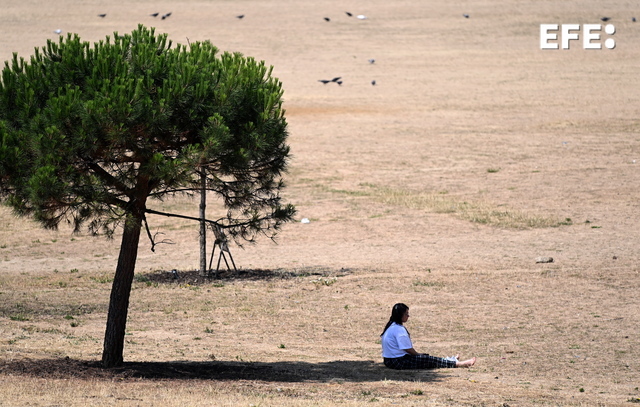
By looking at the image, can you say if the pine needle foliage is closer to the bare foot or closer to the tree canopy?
the tree canopy

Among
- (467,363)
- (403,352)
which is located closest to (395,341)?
(403,352)

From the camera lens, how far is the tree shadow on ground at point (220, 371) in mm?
11070

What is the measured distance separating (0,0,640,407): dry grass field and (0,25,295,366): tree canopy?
2.22 meters

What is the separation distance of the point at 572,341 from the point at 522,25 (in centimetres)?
5383

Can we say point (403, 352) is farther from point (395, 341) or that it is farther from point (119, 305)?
point (119, 305)

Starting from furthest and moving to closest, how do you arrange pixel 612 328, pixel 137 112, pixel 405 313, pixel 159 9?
1. pixel 159 9
2. pixel 612 328
3. pixel 405 313
4. pixel 137 112

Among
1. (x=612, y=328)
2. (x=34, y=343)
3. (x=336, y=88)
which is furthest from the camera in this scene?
(x=336, y=88)

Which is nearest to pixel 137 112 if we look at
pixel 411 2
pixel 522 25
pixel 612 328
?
pixel 612 328

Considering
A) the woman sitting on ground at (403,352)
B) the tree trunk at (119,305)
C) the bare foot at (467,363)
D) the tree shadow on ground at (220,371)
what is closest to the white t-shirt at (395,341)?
the woman sitting on ground at (403,352)

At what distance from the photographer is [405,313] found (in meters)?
11.7

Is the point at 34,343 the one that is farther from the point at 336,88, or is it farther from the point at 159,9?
the point at 159,9

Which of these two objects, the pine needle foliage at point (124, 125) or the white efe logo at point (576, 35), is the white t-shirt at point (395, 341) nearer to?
the pine needle foliage at point (124, 125)

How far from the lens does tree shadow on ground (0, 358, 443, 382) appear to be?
1107 cm

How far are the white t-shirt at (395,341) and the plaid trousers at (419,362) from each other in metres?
0.08
